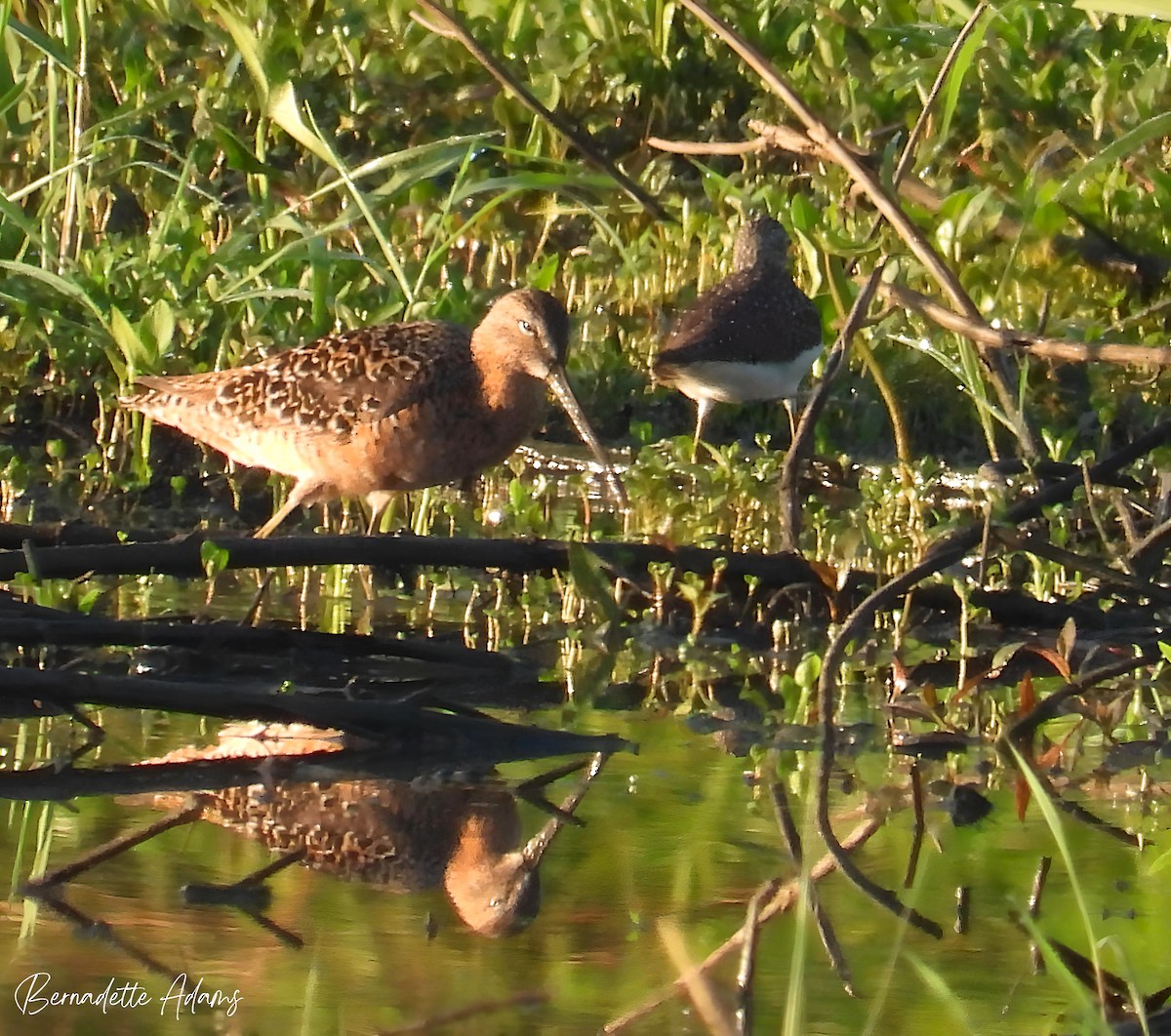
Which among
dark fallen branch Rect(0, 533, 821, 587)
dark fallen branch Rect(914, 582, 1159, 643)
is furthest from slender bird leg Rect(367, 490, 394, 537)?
dark fallen branch Rect(914, 582, 1159, 643)

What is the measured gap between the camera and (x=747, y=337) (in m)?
7.56

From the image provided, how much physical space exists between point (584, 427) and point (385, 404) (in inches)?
20.9

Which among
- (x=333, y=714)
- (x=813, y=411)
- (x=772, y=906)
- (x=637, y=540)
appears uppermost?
(x=813, y=411)

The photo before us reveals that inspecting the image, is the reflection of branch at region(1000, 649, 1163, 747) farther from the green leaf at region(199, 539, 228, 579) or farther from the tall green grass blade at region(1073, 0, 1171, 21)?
the green leaf at region(199, 539, 228, 579)

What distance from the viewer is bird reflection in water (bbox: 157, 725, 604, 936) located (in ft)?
10.9

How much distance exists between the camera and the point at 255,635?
4.85 meters

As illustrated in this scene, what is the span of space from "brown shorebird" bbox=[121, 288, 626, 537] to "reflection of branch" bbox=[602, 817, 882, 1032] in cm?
250

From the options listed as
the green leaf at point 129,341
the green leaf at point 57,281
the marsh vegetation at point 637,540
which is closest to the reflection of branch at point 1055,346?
the marsh vegetation at point 637,540

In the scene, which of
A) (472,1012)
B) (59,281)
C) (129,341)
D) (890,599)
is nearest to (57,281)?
(59,281)

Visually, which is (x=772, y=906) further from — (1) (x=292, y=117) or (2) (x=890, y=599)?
(1) (x=292, y=117)

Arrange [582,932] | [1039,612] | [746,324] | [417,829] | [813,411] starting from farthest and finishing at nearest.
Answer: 1. [746,324]
2. [1039,612]
3. [813,411]
4. [417,829]
5. [582,932]

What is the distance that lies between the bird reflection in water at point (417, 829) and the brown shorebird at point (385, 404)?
6.67 feet

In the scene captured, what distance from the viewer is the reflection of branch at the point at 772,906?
111 inches
